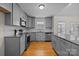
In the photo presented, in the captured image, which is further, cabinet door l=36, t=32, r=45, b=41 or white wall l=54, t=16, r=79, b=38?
cabinet door l=36, t=32, r=45, b=41

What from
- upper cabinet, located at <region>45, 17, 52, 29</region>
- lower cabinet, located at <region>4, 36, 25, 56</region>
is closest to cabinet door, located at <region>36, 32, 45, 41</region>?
upper cabinet, located at <region>45, 17, 52, 29</region>

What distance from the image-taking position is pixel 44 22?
37.6 ft

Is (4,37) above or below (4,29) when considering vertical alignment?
below

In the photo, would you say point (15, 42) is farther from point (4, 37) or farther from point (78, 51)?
point (78, 51)

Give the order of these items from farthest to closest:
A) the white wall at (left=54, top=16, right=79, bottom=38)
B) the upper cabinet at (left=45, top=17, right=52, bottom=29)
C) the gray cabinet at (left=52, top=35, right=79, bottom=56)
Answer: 1. the upper cabinet at (left=45, top=17, right=52, bottom=29)
2. the white wall at (left=54, top=16, right=79, bottom=38)
3. the gray cabinet at (left=52, top=35, right=79, bottom=56)

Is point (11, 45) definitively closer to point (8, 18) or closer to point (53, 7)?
point (8, 18)

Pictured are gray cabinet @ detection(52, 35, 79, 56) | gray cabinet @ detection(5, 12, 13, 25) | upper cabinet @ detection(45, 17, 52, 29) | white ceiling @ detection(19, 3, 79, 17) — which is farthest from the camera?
upper cabinet @ detection(45, 17, 52, 29)

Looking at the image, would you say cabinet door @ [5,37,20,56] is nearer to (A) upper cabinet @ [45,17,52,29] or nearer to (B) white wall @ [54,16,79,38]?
(B) white wall @ [54,16,79,38]

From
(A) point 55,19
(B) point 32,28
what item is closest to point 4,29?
(A) point 55,19

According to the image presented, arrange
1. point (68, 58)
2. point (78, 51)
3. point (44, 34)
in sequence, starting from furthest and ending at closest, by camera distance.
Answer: point (44, 34) → point (78, 51) → point (68, 58)

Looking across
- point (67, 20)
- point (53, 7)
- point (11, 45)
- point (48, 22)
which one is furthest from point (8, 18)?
point (48, 22)

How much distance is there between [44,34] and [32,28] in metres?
1.34

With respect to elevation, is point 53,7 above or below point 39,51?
above

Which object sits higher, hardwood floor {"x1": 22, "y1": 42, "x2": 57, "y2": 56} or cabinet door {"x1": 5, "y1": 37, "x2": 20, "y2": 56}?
cabinet door {"x1": 5, "y1": 37, "x2": 20, "y2": 56}
